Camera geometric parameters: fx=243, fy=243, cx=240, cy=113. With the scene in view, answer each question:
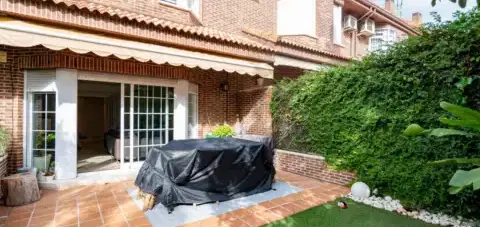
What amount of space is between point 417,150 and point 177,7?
40.1 feet

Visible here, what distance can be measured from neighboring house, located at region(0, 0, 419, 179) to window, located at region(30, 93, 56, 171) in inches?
1.5

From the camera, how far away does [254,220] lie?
6160 millimetres

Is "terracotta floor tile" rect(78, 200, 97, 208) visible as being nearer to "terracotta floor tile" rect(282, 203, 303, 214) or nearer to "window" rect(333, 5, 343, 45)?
"terracotta floor tile" rect(282, 203, 303, 214)

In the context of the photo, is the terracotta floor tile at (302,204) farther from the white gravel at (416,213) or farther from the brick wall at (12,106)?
the brick wall at (12,106)

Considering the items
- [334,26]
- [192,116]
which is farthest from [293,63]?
[334,26]

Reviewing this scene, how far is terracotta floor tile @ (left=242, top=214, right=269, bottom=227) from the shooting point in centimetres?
597

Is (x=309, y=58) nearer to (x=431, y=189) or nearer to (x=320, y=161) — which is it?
(x=320, y=161)

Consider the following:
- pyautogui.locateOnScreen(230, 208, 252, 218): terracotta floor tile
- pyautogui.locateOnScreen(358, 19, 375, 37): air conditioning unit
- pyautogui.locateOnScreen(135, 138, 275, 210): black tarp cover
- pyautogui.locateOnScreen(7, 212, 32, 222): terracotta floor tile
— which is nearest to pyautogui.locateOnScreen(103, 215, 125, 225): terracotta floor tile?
pyautogui.locateOnScreen(135, 138, 275, 210): black tarp cover

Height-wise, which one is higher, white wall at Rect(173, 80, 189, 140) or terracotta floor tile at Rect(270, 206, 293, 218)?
white wall at Rect(173, 80, 189, 140)

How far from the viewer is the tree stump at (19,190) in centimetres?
694

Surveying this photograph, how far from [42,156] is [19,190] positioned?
2.18 meters

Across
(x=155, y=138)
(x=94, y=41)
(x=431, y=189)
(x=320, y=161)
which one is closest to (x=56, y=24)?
(x=94, y=41)

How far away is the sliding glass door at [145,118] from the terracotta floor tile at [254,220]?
621cm

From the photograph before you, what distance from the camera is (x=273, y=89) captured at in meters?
12.0
